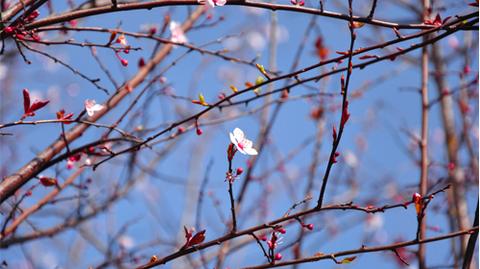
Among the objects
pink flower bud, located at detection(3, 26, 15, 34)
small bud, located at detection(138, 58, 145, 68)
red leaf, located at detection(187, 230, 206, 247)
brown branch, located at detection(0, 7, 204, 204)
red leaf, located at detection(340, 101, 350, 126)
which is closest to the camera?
red leaf, located at detection(340, 101, 350, 126)

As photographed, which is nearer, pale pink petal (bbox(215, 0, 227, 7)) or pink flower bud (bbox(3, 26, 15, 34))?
pink flower bud (bbox(3, 26, 15, 34))

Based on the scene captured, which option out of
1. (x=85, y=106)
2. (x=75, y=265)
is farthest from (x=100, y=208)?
(x=75, y=265)

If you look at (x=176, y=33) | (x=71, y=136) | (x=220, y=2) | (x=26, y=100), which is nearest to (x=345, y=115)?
(x=220, y=2)

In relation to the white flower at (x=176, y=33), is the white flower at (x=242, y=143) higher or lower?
lower

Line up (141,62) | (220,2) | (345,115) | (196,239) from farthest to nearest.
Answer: (141,62) → (220,2) → (196,239) → (345,115)

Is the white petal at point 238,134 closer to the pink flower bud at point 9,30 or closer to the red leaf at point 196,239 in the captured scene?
the red leaf at point 196,239

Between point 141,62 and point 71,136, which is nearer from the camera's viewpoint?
point 71,136

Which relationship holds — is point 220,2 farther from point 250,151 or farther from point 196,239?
point 196,239

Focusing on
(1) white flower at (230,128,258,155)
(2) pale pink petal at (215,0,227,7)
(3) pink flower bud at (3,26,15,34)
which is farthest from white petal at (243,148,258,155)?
(3) pink flower bud at (3,26,15,34)

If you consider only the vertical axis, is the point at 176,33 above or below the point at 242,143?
above

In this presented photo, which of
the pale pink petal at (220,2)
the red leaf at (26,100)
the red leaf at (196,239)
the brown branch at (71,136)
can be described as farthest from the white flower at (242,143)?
the brown branch at (71,136)

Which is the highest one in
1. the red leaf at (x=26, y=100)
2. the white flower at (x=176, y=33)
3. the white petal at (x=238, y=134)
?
the white flower at (x=176, y=33)

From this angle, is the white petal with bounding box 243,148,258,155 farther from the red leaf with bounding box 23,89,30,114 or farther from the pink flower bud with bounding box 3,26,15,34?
the pink flower bud with bounding box 3,26,15,34

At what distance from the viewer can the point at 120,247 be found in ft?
10.3
